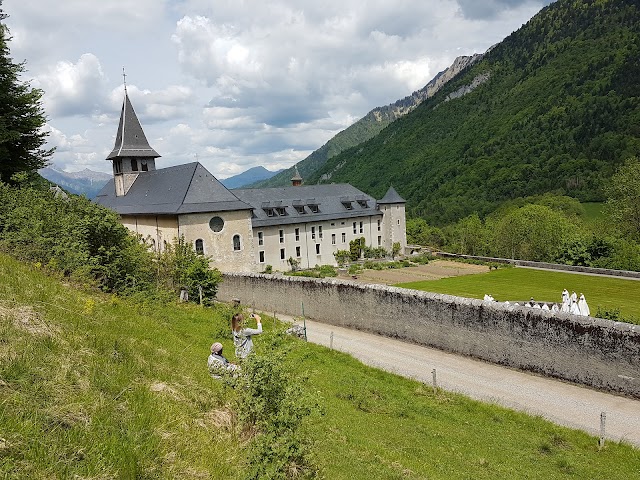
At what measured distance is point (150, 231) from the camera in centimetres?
3959

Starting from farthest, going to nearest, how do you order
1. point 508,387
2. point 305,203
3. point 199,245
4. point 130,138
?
1. point 305,203
2. point 130,138
3. point 199,245
4. point 508,387

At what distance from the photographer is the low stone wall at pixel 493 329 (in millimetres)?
12523

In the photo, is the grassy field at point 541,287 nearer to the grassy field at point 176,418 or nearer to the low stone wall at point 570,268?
the low stone wall at point 570,268

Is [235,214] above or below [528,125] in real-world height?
below

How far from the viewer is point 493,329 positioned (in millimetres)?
Result: 15117

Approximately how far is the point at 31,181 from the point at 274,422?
63.8ft

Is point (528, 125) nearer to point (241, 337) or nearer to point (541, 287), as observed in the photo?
point (541, 287)

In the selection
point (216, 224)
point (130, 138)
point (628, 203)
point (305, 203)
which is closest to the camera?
point (216, 224)

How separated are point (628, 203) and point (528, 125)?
8276 centimetres

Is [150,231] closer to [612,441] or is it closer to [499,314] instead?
[499,314]

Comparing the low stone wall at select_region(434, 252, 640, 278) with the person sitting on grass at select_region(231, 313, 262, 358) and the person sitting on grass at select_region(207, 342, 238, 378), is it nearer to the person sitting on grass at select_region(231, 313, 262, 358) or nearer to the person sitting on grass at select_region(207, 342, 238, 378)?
the person sitting on grass at select_region(231, 313, 262, 358)

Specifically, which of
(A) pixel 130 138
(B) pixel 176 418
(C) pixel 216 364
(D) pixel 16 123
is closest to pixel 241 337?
(C) pixel 216 364

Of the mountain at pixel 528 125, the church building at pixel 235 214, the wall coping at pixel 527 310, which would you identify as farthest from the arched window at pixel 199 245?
the mountain at pixel 528 125

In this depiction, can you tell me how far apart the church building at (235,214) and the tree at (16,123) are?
6715 millimetres
